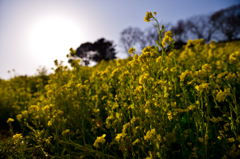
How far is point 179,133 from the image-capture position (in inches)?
60.9

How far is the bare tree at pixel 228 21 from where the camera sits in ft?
A: 90.3

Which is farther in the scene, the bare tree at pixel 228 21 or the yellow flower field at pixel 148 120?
the bare tree at pixel 228 21

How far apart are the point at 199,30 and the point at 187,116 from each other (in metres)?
35.7

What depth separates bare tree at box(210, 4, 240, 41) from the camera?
90.3 ft

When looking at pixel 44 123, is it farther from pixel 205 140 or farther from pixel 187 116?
pixel 205 140

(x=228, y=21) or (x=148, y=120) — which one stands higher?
(x=228, y=21)

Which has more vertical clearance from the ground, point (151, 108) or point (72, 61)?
point (72, 61)

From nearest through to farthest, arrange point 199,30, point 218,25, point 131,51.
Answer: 1. point 131,51
2. point 218,25
3. point 199,30

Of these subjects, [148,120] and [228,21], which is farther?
[228,21]

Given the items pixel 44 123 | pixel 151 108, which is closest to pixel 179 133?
pixel 151 108

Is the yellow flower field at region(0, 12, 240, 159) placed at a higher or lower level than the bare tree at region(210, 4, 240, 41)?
lower

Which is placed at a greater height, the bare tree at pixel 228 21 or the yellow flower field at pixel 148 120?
the bare tree at pixel 228 21

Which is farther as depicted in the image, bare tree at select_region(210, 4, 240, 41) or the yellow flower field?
bare tree at select_region(210, 4, 240, 41)

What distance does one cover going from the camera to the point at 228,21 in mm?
28641
